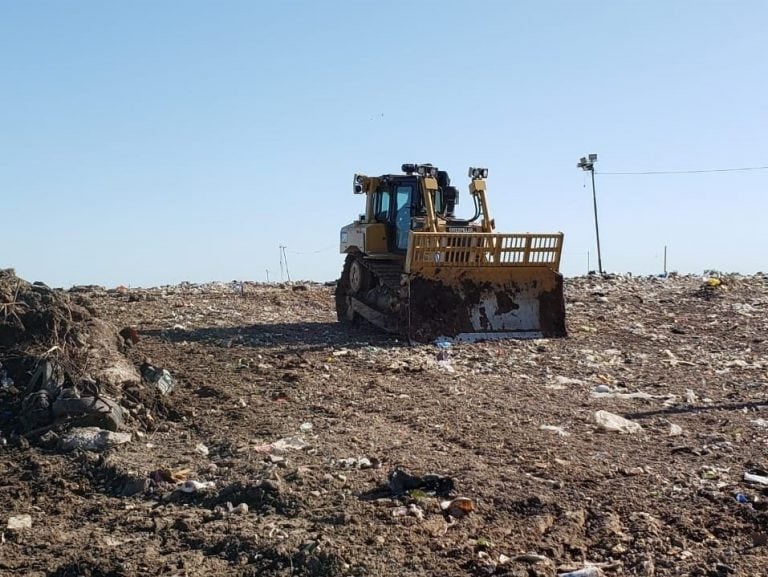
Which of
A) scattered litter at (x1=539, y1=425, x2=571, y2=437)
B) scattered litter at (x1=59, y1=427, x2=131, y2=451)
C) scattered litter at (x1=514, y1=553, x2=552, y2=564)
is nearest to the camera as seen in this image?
scattered litter at (x1=514, y1=553, x2=552, y2=564)

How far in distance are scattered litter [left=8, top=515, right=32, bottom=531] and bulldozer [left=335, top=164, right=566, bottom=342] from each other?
635cm

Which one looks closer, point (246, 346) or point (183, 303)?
point (246, 346)

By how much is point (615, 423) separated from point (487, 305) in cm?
473

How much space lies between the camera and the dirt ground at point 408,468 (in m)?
4.34

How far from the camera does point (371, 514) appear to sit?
15.6ft

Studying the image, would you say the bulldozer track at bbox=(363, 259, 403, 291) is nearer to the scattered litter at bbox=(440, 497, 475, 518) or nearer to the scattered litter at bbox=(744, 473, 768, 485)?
the scattered litter at bbox=(744, 473, 768, 485)

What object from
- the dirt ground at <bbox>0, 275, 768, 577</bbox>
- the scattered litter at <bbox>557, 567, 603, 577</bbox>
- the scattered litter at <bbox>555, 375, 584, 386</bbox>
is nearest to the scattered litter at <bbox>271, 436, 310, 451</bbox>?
the dirt ground at <bbox>0, 275, 768, 577</bbox>

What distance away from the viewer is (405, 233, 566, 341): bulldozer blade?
36.7ft

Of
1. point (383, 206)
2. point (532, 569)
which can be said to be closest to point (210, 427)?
point (532, 569)

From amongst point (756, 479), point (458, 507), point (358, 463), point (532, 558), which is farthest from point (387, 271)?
point (532, 558)

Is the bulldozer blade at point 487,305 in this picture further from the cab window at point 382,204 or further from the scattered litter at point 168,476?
the scattered litter at point 168,476

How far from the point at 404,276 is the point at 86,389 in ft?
15.9

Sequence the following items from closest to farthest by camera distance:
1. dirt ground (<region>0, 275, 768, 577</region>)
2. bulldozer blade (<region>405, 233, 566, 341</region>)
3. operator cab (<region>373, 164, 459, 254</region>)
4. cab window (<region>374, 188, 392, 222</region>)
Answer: dirt ground (<region>0, 275, 768, 577</region>) < bulldozer blade (<region>405, 233, 566, 341</region>) < operator cab (<region>373, 164, 459, 254</region>) < cab window (<region>374, 188, 392, 222</region>)

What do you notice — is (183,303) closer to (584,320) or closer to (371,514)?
(584,320)
